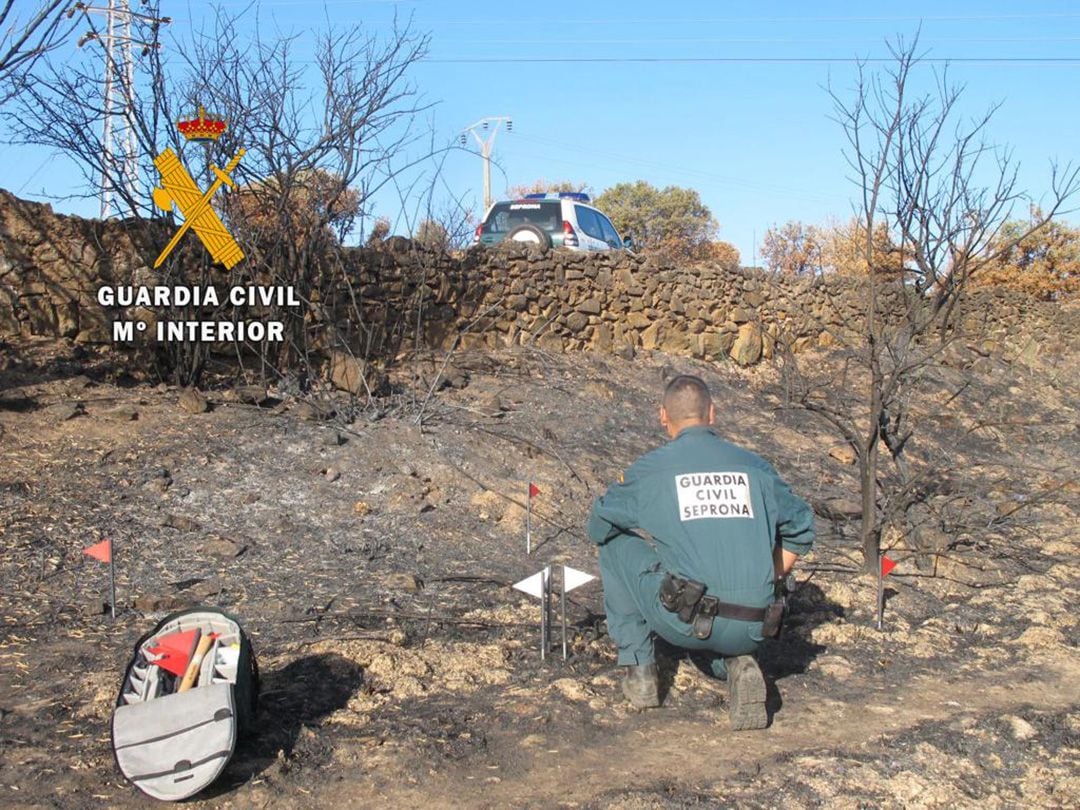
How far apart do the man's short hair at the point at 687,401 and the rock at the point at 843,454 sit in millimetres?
6510

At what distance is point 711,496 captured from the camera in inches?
158

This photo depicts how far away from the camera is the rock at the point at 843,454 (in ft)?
34.1

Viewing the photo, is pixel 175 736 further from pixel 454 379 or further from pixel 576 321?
pixel 576 321

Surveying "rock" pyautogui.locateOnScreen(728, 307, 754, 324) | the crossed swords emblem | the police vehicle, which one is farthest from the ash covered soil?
the police vehicle

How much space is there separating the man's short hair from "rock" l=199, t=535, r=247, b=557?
3092 millimetres

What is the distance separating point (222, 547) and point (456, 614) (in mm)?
1605

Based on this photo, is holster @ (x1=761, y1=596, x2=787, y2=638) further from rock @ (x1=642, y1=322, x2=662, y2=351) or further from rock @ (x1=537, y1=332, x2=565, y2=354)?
rock @ (x1=642, y1=322, x2=662, y2=351)

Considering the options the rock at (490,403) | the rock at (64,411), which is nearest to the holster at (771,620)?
the rock at (490,403)

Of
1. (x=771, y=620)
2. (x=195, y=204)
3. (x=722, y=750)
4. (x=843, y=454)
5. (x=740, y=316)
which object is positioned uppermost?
(x=195, y=204)

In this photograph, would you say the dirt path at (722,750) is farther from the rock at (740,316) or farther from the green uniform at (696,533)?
the rock at (740,316)

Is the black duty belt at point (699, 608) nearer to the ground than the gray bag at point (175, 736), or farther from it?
farther from it

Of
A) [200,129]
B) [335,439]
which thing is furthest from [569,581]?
[200,129]

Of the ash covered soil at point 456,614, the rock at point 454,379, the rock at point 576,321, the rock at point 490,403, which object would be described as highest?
the rock at point 576,321

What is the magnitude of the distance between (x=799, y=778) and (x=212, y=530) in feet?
13.2
